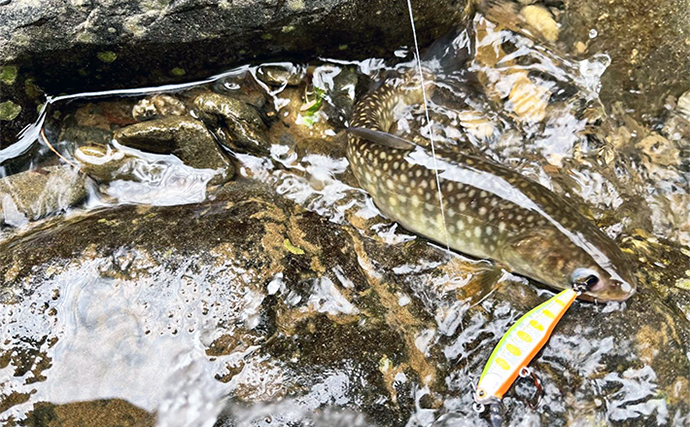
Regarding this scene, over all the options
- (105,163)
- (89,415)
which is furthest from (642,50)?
(89,415)

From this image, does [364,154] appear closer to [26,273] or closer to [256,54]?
[256,54]

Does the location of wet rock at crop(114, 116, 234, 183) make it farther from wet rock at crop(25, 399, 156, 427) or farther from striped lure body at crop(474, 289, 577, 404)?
striped lure body at crop(474, 289, 577, 404)

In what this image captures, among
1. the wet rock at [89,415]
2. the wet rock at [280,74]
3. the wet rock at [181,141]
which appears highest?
the wet rock at [280,74]

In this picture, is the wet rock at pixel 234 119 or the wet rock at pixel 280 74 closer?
the wet rock at pixel 234 119

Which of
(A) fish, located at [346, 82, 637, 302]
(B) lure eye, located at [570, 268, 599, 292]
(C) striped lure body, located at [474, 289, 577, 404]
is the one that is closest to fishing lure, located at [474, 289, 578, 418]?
(C) striped lure body, located at [474, 289, 577, 404]

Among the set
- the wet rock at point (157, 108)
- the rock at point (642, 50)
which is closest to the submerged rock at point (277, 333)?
the wet rock at point (157, 108)

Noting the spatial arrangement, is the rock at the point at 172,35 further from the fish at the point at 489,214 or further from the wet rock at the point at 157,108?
the fish at the point at 489,214
